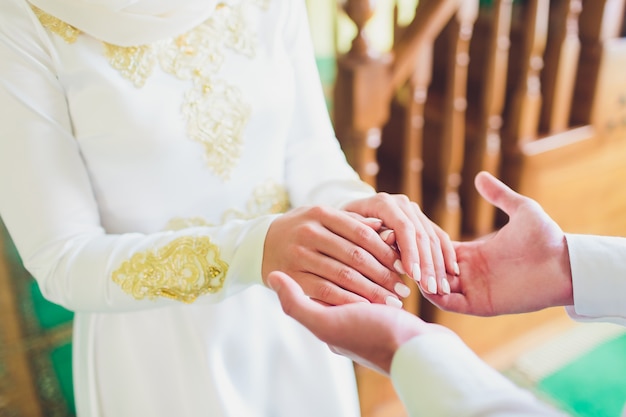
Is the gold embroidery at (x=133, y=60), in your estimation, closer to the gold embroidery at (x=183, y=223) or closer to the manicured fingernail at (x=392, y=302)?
the gold embroidery at (x=183, y=223)

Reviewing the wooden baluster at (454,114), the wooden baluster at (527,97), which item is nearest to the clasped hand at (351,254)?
the wooden baluster at (454,114)

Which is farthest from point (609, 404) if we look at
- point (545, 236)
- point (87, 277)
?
point (87, 277)

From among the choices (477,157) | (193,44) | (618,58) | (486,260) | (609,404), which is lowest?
(609,404)

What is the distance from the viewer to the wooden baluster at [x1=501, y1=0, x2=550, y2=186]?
1.65m

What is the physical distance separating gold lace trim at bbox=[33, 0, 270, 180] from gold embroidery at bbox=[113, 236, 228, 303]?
0.15 m

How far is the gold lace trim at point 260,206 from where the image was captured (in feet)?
2.95

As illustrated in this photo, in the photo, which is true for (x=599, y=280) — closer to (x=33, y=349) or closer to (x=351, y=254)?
(x=351, y=254)

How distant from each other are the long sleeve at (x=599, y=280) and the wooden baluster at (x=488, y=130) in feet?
3.01

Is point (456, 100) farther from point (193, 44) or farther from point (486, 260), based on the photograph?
point (193, 44)

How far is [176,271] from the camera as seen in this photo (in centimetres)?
79

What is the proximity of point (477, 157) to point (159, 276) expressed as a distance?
3.96 feet

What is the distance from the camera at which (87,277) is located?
0.78 meters

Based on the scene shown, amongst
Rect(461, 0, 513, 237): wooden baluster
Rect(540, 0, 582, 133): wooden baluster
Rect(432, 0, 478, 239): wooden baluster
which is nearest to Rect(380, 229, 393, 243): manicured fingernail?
Rect(432, 0, 478, 239): wooden baluster

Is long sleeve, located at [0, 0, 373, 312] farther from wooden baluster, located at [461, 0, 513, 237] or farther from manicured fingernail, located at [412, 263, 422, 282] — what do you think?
wooden baluster, located at [461, 0, 513, 237]
